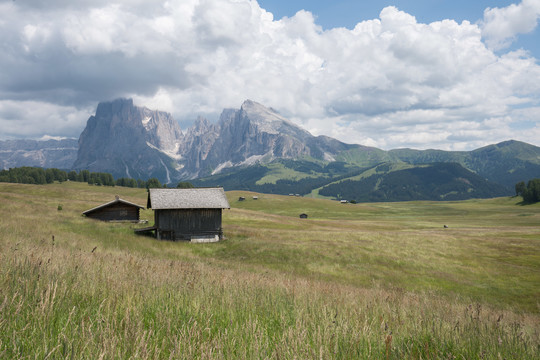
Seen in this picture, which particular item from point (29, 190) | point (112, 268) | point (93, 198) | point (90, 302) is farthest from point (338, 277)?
point (29, 190)

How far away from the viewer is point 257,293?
6.74 metres

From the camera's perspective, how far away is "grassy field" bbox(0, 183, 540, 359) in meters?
3.21

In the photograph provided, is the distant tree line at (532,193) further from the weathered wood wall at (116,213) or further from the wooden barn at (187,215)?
the weathered wood wall at (116,213)

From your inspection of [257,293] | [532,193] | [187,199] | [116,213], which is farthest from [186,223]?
[532,193]

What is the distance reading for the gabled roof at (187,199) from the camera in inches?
1942

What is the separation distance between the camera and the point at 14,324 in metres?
3.04

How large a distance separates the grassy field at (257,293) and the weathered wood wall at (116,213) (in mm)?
9838

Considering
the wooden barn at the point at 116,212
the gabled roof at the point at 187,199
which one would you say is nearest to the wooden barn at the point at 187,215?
the gabled roof at the point at 187,199

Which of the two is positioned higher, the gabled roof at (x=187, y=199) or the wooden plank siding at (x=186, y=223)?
the gabled roof at (x=187, y=199)

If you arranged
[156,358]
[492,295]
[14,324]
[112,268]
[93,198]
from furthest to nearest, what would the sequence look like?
[93,198] < [492,295] < [112,268] < [14,324] < [156,358]

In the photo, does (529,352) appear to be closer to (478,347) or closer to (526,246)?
(478,347)

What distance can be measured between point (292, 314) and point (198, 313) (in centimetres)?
156

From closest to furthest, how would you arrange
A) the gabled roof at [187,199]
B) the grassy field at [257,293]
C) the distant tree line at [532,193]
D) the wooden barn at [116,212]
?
the grassy field at [257,293] < the gabled roof at [187,199] < the wooden barn at [116,212] < the distant tree line at [532,193]

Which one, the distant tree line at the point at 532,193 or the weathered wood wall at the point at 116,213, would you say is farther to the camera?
the distant tree line at the point at 532,193
